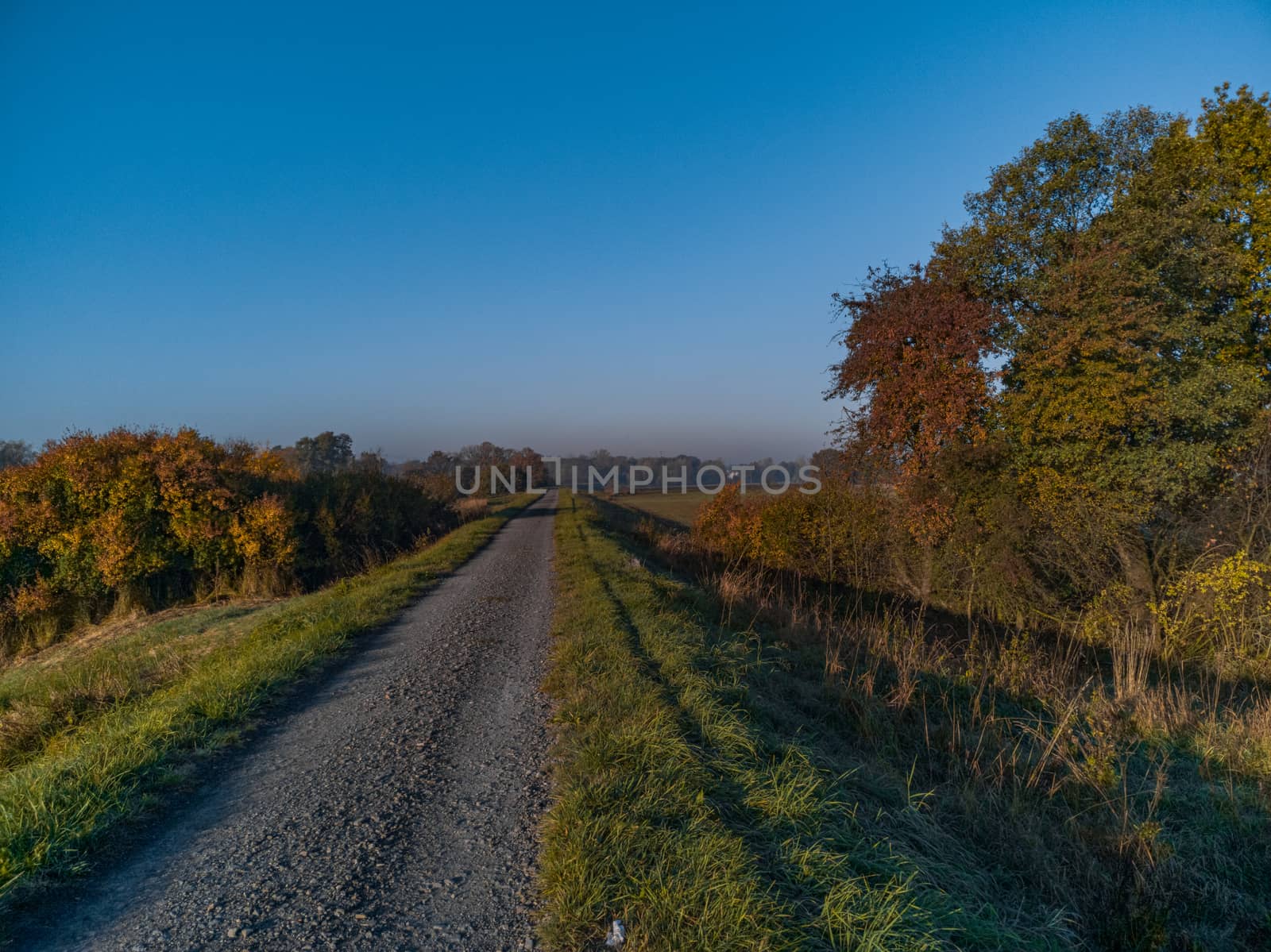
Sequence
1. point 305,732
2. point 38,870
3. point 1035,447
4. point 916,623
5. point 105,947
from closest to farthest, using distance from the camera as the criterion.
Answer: point 105,947, point 38,870, point 305,732, point 916,623, point 1035,447

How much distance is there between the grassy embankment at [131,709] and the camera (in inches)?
133

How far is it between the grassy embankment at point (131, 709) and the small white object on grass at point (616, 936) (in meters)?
2.90

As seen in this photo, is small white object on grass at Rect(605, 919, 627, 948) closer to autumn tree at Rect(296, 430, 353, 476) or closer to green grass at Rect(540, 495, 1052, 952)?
green grass at Rect(540, 495, 1052, 952)

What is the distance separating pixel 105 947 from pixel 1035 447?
14.9 meters

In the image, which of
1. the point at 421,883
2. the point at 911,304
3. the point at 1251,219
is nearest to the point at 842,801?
the point at 421,883

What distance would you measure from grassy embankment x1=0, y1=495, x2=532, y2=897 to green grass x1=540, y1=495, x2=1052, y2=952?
9.00ft

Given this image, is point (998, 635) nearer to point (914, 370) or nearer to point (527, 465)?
point (914, 370)

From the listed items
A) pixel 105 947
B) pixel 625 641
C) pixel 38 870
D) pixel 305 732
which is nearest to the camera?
pixel 105 947

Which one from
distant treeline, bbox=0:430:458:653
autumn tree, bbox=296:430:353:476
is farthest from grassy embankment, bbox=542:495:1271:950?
autumn tree, bbox=296:430:353:476

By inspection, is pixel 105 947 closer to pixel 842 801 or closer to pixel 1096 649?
pixel 842 801

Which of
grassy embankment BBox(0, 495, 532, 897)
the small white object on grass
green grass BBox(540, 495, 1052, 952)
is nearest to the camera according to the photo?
the small white object on grass

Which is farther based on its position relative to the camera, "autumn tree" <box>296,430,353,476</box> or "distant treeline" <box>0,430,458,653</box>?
"autumn tree" <box>296,430,353,476</box>

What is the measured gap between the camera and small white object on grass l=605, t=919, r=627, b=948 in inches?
108

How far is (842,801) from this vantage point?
4121 mm
